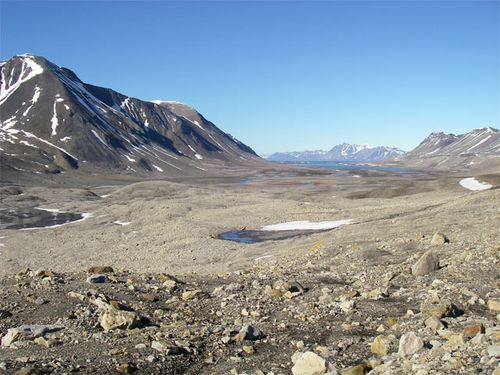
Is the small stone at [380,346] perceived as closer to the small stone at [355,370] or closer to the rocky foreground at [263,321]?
the rocky foreground at [263,321]

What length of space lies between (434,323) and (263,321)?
14.9 ft

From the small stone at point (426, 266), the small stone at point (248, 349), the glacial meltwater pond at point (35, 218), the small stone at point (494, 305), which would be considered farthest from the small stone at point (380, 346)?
the glacial meltwater pond at point (35, 218)

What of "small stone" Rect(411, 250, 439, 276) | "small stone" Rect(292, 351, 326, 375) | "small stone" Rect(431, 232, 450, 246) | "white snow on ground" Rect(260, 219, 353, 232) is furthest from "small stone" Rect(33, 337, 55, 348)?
"white snow on ground" Rect(260, 219, 353, 232)

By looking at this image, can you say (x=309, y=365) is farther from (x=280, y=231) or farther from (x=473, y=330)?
(x=280, y=231)

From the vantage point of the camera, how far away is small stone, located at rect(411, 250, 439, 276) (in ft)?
56.7

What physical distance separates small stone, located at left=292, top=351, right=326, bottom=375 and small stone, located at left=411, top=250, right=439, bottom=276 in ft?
31.0

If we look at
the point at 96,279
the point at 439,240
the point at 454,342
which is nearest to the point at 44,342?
the point at 96,279

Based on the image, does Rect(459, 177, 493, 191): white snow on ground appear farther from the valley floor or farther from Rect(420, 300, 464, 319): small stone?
Rect(420, 300, 464, 319): small stone

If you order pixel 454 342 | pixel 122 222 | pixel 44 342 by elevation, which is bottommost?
pixel 122 222

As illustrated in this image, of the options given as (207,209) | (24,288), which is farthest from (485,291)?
(207,209)

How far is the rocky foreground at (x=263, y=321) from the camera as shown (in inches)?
370

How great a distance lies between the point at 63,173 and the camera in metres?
150

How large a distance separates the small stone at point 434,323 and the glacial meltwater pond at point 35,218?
60.8 meters

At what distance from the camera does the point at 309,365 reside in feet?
30.0
